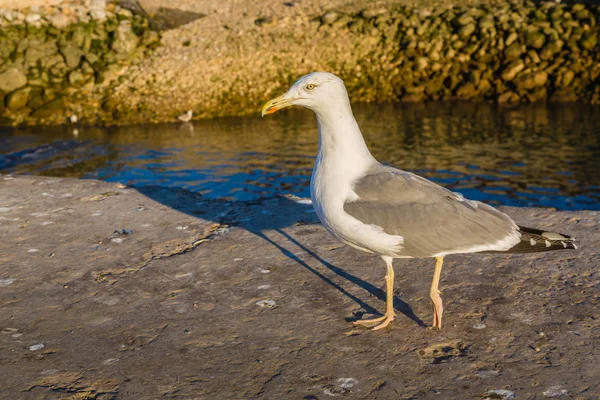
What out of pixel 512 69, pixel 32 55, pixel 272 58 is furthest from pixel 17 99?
pixel 512 69

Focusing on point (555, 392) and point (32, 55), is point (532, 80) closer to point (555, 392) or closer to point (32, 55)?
point (32, 55)

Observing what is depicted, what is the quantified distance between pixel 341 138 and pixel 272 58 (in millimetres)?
13954

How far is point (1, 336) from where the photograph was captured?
4.38m

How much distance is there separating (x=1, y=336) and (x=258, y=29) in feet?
52.0

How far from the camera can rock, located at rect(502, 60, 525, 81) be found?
17.6m

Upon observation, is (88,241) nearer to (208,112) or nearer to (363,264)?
(363,264)

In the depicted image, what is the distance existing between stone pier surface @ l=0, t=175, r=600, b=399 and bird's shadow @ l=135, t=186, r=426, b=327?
0.03m

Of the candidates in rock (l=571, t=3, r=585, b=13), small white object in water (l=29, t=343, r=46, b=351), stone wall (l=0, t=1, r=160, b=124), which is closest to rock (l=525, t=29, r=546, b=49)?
rock (l=571, t=3, r=585, b=13)

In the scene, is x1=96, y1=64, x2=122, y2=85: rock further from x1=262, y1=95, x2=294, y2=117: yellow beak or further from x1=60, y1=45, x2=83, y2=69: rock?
x1=262, y1=95, x2=294, y2=117: yellow beak

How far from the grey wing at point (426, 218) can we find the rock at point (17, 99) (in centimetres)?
1463

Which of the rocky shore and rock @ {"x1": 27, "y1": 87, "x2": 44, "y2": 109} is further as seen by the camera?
the rocky shore

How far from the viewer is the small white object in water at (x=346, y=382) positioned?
12.3 ft

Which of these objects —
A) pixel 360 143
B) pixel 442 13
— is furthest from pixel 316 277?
pixel 442 13

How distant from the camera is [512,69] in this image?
17.6 metres
